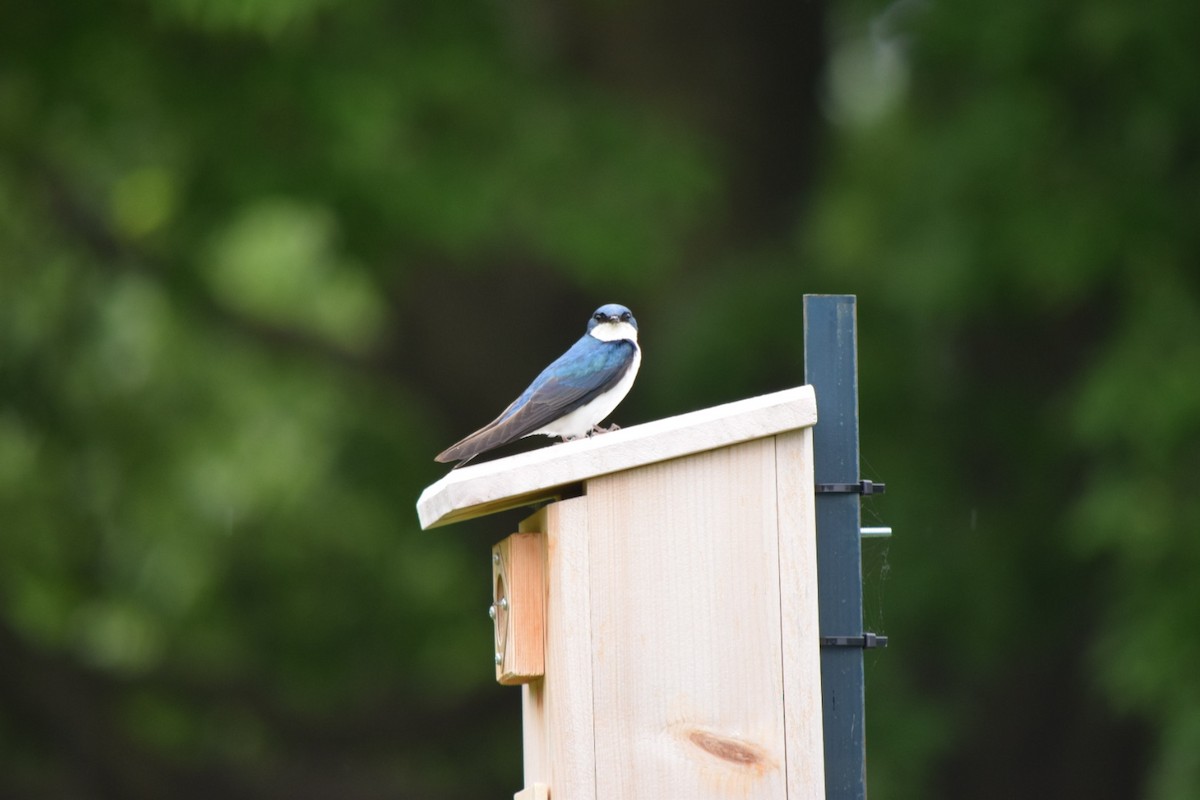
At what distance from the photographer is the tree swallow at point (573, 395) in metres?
3.11

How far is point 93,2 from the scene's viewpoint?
22.9 feet

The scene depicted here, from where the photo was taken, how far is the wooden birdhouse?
282 cm

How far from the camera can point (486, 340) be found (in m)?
8.95

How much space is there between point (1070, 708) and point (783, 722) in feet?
25.2

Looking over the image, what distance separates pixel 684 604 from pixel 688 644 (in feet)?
0.22

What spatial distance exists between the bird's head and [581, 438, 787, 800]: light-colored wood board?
2.48 feet

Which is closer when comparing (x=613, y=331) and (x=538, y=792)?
(x=538, y=792)

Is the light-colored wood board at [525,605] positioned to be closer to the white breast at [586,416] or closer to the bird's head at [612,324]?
the white breast at [586,416]

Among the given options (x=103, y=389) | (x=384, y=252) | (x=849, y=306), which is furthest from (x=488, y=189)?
(x=849, y=306)

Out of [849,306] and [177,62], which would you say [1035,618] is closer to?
[177,62]

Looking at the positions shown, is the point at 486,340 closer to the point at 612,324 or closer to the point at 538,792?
the point at 612,324

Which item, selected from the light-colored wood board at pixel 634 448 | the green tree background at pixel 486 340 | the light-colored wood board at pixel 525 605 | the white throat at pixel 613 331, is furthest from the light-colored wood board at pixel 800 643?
the green tree background at pixel 486 340

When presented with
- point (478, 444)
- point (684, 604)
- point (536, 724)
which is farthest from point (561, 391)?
point (536, 724)

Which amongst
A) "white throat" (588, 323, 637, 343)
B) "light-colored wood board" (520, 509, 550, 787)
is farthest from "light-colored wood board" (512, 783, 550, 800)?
"white throat" (588, 323, 637, 343)
